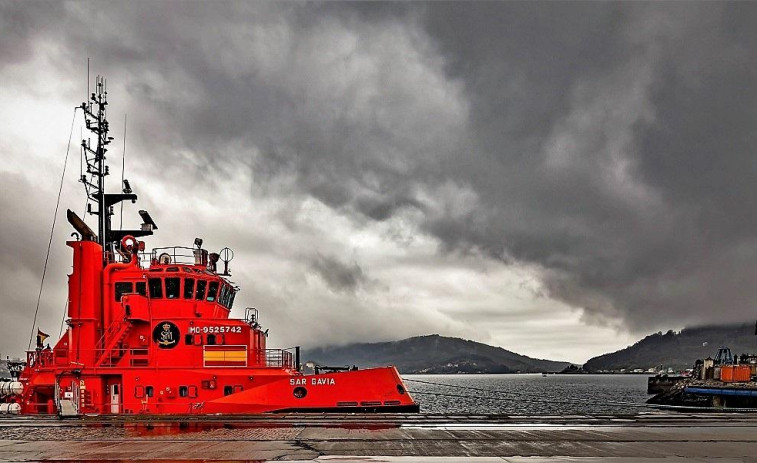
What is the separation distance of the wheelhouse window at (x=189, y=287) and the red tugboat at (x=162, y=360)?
0.16 ft

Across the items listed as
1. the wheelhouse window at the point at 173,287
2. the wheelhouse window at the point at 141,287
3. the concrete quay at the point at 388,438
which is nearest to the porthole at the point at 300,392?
the concrete quay at the point at 388,438

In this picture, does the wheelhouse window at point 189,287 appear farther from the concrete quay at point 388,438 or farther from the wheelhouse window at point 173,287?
the concrete quay at point 388,438

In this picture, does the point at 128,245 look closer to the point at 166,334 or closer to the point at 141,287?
the point at 141,287

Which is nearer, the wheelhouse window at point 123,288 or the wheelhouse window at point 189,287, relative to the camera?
the wheelhouse window at point 123,288

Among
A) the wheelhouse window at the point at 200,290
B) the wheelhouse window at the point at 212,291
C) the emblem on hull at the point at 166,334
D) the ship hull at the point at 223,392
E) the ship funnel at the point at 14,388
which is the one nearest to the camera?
the ship hull at the point at 223,392

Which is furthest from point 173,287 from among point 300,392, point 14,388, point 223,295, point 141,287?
point 14,388

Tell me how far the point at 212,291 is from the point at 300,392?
723 cm

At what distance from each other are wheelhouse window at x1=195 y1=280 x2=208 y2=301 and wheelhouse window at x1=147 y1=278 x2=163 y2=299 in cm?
173

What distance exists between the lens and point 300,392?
117ft

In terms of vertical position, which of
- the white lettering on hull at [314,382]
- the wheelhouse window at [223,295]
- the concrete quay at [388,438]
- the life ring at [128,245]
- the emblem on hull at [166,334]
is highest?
the life ring at [128,245]

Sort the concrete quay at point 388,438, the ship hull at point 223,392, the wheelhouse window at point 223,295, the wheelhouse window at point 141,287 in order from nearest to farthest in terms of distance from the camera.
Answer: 1. the concrete quay at point 388,438
2. the ship hull at point 223,392
3. the wheelhouse window at point 141,287
4. the wheelhouse window at point 223,295

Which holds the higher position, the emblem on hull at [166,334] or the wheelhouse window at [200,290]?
the wheelhouse window at [200,290]

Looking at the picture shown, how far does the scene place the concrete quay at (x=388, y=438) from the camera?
63.8 feet

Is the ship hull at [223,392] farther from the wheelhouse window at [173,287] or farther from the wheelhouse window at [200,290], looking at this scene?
the wheelhouse window at [200,290]
